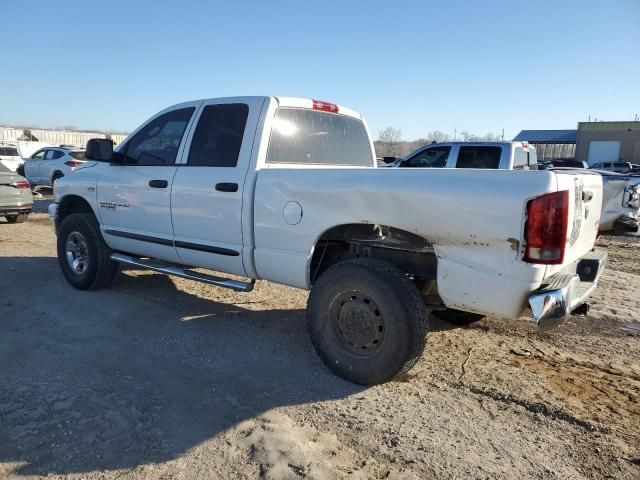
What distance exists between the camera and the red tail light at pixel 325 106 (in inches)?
188

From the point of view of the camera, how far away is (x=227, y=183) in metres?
4.20

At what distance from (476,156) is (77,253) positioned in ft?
23.6

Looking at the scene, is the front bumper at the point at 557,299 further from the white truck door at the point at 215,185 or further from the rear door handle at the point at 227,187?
the rear door handle at the point at 227,187

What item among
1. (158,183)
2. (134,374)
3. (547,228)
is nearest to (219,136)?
(158,183)

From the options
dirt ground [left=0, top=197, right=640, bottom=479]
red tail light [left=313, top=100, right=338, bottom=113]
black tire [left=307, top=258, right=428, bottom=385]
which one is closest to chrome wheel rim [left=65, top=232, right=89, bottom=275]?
dirt ground [left=0, top=197, right=640, bottom=479]

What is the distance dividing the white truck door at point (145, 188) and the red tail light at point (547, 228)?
3.30 metres

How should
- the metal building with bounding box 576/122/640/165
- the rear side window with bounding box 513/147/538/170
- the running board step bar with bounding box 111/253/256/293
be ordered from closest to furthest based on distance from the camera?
1. the running board step bar with bounding box 111/253/256/293
2. the rear side window with bounding box 513/147/538/170
3. the metal building with bounding box 576/122/640/165

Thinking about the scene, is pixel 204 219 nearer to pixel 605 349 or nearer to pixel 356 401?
pixel 356 401

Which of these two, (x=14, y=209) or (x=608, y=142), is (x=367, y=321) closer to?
(x=14, y=209)

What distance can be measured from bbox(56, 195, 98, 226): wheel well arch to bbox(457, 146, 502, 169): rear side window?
669cm

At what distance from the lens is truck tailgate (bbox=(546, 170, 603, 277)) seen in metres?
2.91

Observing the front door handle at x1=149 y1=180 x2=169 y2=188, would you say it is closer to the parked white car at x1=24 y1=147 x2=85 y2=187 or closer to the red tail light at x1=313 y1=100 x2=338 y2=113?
the red tail light at x1=313 y1=100 x2=338 y2=113

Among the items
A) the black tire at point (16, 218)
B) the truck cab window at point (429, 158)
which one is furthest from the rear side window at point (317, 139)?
the black tire at point (16, 218)

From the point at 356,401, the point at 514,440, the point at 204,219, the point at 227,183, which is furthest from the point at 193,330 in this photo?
the point at 514,440
